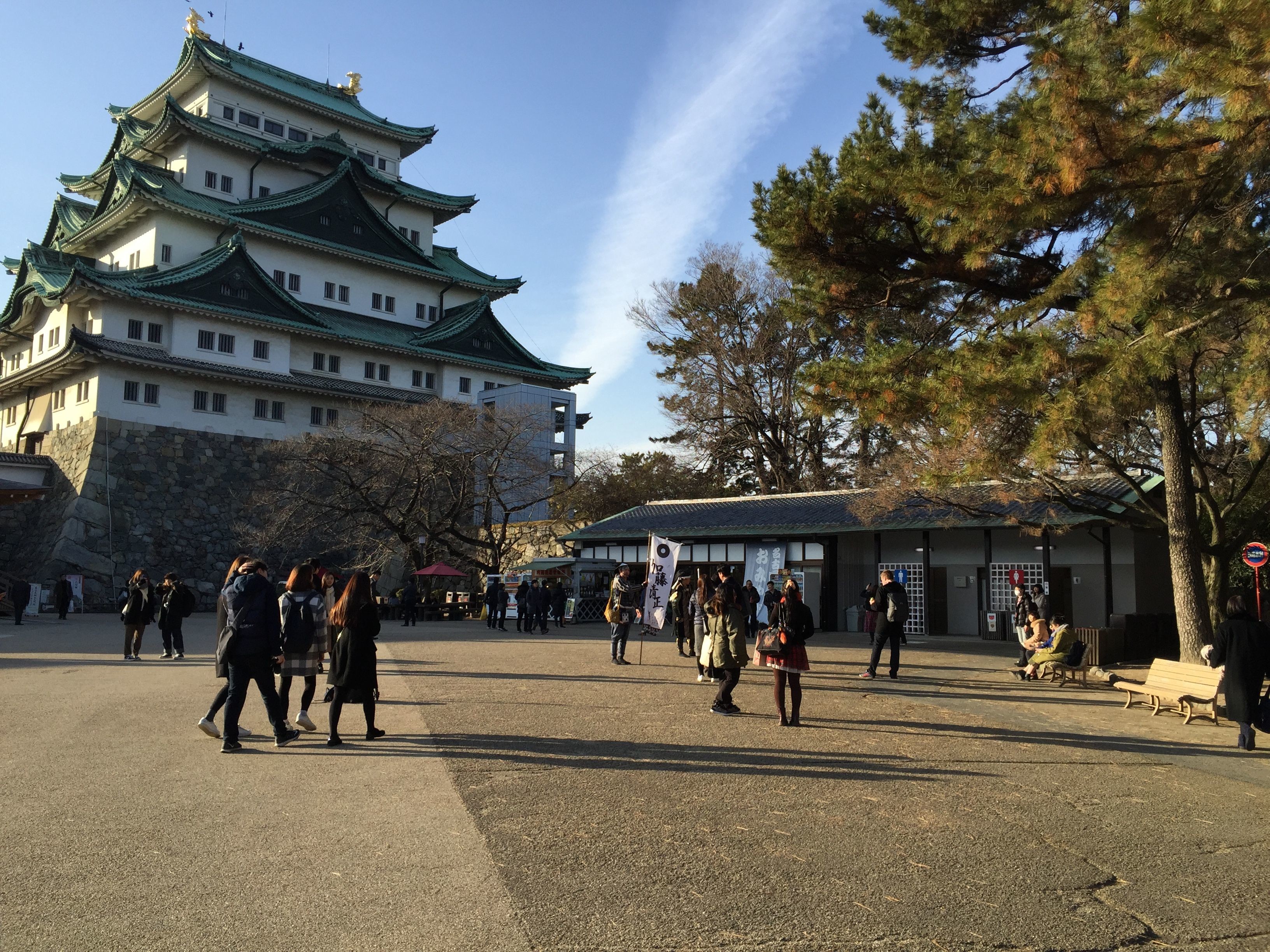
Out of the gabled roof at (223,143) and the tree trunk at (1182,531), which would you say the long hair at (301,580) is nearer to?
the tree trunk at (1182,531)

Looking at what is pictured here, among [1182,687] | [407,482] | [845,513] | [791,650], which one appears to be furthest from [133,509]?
[1182,687]

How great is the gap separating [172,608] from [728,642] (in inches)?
441

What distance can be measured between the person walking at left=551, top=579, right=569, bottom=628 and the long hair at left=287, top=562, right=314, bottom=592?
21876 millimetres

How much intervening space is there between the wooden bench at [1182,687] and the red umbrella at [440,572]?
2464 cm

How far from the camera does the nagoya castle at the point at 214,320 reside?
37.8 meters

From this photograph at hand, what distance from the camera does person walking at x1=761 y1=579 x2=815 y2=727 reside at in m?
9.70

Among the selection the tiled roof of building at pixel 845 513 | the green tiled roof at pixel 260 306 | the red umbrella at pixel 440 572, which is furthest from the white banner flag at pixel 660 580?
the green tiled roof at pixel 260 306

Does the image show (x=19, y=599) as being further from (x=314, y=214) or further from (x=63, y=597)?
(x=314, y=214)

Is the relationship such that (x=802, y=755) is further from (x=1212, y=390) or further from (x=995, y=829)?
(x=1212, y=390)

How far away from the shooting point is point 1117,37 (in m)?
10.2

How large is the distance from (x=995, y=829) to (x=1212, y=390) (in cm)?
1365

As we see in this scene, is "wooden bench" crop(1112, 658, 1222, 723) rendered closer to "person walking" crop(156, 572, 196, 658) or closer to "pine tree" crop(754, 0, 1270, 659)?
"pine tree" crop(754, 0, 1270, 659)

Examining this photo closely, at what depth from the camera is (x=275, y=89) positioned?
49.7 m

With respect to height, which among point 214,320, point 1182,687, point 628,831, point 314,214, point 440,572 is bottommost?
point 628,831
